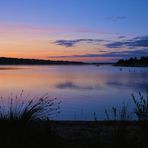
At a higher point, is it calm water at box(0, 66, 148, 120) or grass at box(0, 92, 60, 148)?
grass at box(0, 92, 60, 148)

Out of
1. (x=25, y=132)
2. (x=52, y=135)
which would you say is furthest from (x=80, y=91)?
(x=25, y=132)

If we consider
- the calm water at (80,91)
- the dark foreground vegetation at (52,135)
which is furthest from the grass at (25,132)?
the calm water at (80,91)

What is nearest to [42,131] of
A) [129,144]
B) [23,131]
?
[23,131]

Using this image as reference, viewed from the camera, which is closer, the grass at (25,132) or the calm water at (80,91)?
the grass at (25,132)

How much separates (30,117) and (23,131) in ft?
1.77

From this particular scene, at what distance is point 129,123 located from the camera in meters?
7.80

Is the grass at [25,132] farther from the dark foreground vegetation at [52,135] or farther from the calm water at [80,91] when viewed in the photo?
the calm water at [80,91]

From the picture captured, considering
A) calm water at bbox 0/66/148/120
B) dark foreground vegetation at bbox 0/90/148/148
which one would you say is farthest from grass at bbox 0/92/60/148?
calm water at bbox 0/66/148/120

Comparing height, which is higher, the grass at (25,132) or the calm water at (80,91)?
the grass at (25,132)

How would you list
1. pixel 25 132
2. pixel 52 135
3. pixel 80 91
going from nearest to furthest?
pixel 25 132, pixel 52 135, pixel 80 91

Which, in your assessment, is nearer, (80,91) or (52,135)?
(52,135)

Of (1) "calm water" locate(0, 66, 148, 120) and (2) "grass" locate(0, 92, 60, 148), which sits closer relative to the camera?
(2) "grass" locate(0, 92, 60, 148)

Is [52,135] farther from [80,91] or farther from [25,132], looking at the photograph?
[80,91]

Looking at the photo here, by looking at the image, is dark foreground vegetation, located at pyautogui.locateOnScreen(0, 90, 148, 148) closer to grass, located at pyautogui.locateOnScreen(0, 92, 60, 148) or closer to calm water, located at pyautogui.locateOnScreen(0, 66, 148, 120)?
grass, located at pyautogui.locateOnScreen(0, 92, 60, 148)
